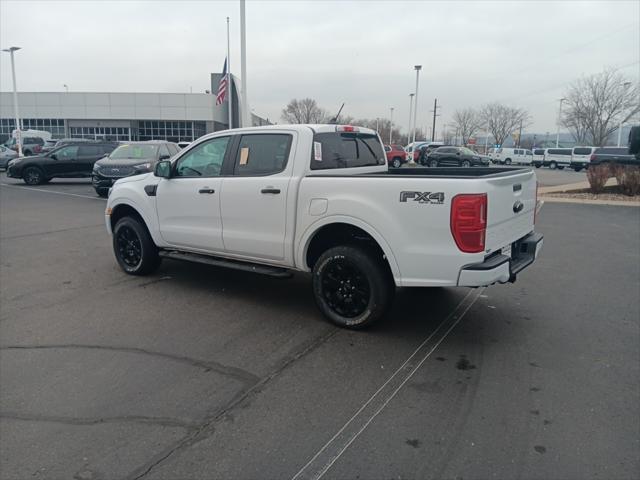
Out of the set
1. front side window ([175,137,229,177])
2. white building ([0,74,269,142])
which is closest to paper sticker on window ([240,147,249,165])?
front side window ([175,137,229,177])

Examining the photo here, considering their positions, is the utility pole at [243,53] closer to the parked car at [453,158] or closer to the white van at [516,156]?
the parked car at [453,158]

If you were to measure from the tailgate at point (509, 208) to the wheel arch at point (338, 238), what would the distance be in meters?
0.86

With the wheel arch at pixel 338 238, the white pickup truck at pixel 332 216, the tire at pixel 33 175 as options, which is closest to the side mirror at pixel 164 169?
the white pickup truck at pixel 332 216

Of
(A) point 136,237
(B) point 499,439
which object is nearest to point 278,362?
(B) point 499,439

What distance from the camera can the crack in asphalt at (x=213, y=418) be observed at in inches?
109

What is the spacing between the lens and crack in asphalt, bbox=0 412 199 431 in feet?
10.4

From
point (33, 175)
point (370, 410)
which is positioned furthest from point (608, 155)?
point (370, 410)

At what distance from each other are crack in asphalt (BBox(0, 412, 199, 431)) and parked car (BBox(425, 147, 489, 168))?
115 feet

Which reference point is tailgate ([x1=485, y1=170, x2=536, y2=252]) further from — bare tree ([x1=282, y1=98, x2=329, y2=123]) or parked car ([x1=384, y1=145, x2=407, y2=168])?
bare tree ([x1=282, y1=98, x2=329, y2=123])

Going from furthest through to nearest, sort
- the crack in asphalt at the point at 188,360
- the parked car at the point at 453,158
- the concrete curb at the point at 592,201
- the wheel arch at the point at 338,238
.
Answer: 1. the parked car at the point at 453,158
2. the concrete curb at the point at 592,201
3. the wheel arch at the point at 338,238
4. the crack in asphalt at the point at 188,360

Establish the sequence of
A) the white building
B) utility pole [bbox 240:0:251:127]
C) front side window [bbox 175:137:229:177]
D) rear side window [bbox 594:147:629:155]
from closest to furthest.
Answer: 1. front side window [bbox 175:137:229:177]
2. utility pole [bbox 240:0:251:127]
3. rear side window [bbox 594:147:629:155]
4. the white building

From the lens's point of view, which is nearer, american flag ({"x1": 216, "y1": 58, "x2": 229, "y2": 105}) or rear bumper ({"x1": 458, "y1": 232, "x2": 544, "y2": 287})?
rear bumper ({"x1": 458, "y1": 232, "x2": 544, "y2": 287})

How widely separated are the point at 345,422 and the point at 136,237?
4.54m

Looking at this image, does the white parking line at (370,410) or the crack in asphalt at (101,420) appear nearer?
the white parking line at (370,410)
